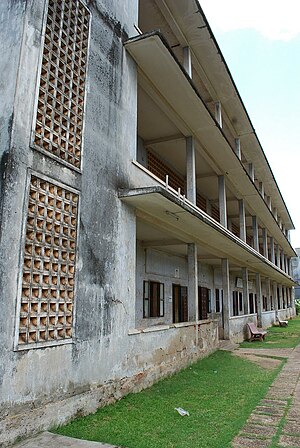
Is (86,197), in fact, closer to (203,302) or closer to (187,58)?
(187,58)

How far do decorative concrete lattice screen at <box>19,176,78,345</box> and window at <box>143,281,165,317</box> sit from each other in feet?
21.5

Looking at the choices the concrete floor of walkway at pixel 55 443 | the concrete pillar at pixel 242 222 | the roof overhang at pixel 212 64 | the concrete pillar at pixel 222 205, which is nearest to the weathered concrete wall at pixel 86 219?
the concrete floor of walkway at pixel 55 443

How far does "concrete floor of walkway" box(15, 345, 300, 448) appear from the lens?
439cm

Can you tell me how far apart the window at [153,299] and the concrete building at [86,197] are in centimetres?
172

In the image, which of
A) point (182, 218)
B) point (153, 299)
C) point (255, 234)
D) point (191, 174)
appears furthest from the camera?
point (255, 234)

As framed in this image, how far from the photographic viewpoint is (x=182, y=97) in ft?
30.5

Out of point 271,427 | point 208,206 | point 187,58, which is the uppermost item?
point 187,58

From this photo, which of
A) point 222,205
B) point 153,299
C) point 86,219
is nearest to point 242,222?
point 222,205

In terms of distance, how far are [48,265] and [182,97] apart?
588 centimetres

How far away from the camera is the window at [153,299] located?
11.9 meters

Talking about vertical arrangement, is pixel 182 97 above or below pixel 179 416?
above

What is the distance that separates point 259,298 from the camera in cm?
2150

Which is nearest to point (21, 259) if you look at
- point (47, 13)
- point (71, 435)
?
point (71, 435)

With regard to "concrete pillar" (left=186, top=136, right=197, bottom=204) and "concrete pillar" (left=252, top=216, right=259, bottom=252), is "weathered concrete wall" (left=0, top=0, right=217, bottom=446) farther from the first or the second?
"concrete pillar" (left=252, top=216, right=259, bottom=252)
